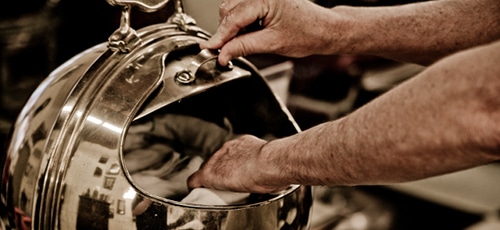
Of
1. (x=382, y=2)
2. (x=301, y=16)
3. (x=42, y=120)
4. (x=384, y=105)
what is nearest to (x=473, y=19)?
(x=301, y=16)

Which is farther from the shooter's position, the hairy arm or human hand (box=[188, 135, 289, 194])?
the hairy arm

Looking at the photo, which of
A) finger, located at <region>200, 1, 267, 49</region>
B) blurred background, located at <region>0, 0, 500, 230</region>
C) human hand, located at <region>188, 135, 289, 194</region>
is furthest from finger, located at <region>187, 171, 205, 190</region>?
blurred background, located at <region>0, 0, 500, 230</region>

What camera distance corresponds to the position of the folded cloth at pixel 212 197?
96 centimetres

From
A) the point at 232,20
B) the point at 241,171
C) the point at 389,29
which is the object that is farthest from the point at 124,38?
the point at 389,29

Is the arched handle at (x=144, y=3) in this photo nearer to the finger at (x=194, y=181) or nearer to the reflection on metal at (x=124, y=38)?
the reflection on metal at (x=124, y=38)

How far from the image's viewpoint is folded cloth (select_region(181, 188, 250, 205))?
0.96m

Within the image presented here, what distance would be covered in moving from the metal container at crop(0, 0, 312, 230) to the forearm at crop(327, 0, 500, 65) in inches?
11.5

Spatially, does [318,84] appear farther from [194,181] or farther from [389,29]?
[194,181]

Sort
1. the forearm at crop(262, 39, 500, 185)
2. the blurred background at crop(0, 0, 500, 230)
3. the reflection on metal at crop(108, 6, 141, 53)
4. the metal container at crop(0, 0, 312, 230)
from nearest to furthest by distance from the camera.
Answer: the forearm at crop(262, 39, 500, 185) → the metal container at crop(0, 0, 312, 230) → the reflection on metal at crop(108, 6, 141, 53) → the blurred background at crop(0, 0, 500, 230)

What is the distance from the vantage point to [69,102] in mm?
881

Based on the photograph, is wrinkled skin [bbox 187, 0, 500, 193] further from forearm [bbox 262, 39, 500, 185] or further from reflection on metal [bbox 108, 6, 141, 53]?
reflection on metal [bbox 108, 6, 141, 53]

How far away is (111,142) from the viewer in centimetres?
85

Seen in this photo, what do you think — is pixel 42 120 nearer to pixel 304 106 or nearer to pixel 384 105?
pixel 384 105

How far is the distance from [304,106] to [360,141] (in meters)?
1.78
